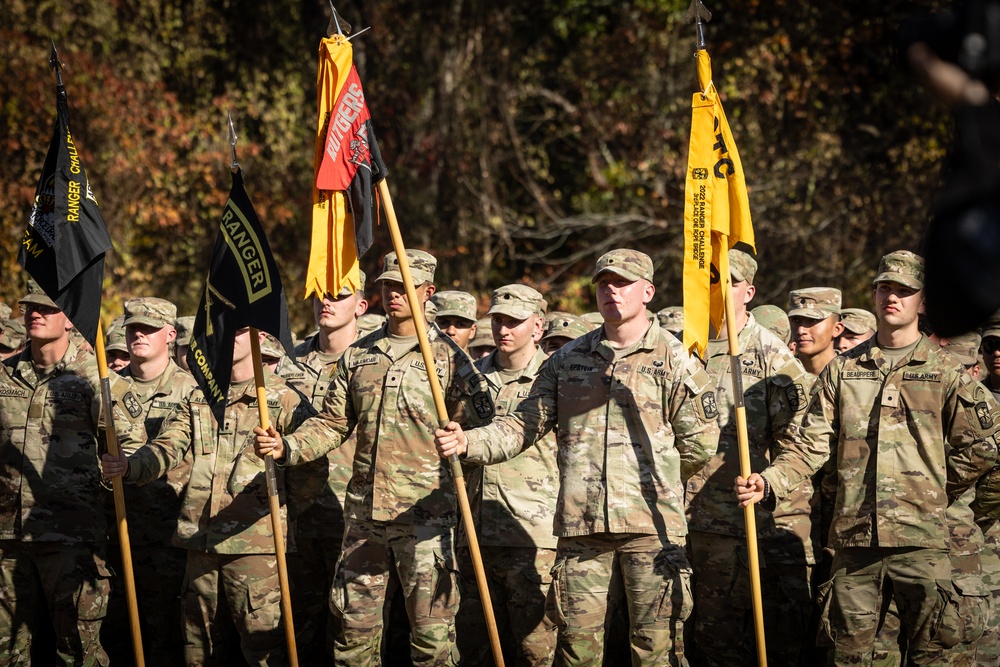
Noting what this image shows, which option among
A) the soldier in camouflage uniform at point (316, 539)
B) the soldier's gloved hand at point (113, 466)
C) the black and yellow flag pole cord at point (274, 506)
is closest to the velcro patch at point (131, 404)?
the soldier's gloved hand at point (113, 466)

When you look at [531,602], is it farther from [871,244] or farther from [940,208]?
[871,244]

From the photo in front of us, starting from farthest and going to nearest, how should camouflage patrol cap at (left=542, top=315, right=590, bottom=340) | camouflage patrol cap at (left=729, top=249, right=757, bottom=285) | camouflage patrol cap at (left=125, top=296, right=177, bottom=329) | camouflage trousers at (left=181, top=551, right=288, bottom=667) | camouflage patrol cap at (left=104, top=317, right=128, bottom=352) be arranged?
camouflage patrol cap at (left=104, top=317, right=128, bottom=352), camouflage patrol cap at (left=542, top=315, right=590, bottom=340), camouflage patrol cap at (left=125, top=296, right=177, bottom=329), camouflage patrol cap at (left=729, top=249, right=757, bottom=285), camouflage trousers at (left=181, top=551, right=288, bottom=667)

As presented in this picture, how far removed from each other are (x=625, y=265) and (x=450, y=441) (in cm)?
151

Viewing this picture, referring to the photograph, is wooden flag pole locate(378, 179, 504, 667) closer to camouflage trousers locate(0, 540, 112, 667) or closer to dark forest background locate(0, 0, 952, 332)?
camouflage trousers locate(0, 540, 112, 667)

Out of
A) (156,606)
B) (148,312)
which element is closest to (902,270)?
(148,312)

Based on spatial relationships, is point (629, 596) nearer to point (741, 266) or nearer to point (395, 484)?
point (395, 484)

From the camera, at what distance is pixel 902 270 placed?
7734 mm

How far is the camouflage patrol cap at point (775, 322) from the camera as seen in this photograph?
33.4 ft

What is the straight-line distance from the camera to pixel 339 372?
8.53 meters

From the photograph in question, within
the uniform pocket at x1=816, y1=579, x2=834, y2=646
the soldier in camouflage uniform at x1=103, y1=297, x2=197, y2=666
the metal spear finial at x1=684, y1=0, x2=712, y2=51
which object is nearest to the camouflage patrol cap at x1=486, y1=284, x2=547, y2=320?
the metal spear finial at x1=684, y1=0, x2=712, y2=51

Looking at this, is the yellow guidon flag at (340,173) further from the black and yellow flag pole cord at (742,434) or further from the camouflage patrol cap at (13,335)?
the camouflage patrol cap at (13,335)

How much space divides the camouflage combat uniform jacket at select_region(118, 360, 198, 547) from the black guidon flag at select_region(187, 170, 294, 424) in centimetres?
183

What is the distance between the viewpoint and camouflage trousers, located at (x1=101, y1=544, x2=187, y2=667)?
9586mm

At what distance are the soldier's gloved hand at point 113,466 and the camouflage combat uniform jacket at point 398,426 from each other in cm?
108
